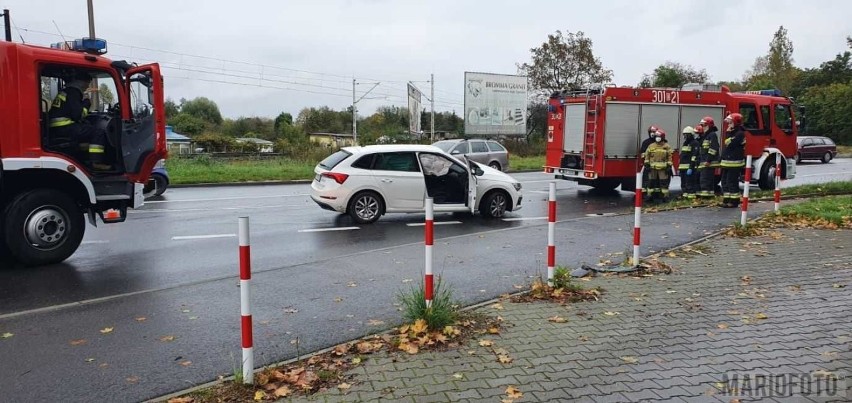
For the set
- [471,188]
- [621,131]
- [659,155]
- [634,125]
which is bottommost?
[471,188]

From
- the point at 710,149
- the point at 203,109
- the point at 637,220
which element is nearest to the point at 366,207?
the point at 637,220

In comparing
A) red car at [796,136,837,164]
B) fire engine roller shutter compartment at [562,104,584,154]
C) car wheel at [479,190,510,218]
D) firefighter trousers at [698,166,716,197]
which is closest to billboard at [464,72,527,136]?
red car at [796,136,837,164]

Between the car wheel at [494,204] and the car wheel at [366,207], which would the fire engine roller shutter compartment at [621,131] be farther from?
the car wheel at [366,207]

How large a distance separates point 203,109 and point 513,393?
285ft

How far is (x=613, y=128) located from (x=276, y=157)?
1952cm

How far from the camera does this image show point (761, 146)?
1747cm

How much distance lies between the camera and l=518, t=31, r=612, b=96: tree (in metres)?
47.8

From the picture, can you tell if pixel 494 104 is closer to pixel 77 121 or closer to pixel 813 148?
pixel 813 148

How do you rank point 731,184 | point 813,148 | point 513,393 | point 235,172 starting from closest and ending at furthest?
point 513,393
point 731,184
point 235,172
point 813,148

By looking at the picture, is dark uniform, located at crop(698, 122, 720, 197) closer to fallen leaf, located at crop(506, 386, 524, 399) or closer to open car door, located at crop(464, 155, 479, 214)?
open car door, located at crop(464, 155, 479, 214)

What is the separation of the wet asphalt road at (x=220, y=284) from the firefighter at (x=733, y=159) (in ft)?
2.34

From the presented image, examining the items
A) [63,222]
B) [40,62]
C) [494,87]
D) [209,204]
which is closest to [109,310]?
[63,222]

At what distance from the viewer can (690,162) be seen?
1478 cm

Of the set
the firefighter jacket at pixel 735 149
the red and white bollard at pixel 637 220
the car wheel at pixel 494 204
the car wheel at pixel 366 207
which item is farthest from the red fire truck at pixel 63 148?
the firefighter jacket at pixel 735 149
